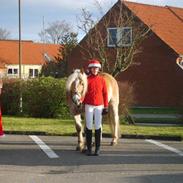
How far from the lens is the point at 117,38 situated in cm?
3588

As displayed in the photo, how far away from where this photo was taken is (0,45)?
78625mm

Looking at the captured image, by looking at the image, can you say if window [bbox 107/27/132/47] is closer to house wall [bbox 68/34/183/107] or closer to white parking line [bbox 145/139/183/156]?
house wall [bbox 68/34/183/107]

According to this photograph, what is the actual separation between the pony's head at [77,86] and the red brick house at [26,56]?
60588 millimetres

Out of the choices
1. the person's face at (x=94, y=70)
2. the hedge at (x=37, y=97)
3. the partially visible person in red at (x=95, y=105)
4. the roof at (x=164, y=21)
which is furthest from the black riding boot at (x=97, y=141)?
the roof at (x=164, y=21)

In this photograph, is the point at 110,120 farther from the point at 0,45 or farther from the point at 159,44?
the point at 0,45

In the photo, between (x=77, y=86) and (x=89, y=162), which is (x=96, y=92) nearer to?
(x=77, y=86)

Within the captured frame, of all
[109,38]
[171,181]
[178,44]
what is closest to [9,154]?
[171,181]

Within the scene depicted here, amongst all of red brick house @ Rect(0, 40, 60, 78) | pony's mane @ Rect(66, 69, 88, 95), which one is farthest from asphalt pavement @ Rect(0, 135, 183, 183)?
red brick house @ Rect(0, 40, 60, 78)

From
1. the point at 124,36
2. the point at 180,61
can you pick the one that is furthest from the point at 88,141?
the point at 180,61

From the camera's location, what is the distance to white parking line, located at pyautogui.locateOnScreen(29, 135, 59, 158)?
39.2 ft

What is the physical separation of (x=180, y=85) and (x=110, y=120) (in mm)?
25819

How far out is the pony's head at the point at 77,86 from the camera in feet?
39.5

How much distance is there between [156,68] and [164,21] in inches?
179

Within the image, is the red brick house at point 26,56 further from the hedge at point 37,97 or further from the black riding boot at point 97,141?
the black riding boot at point 97,141
